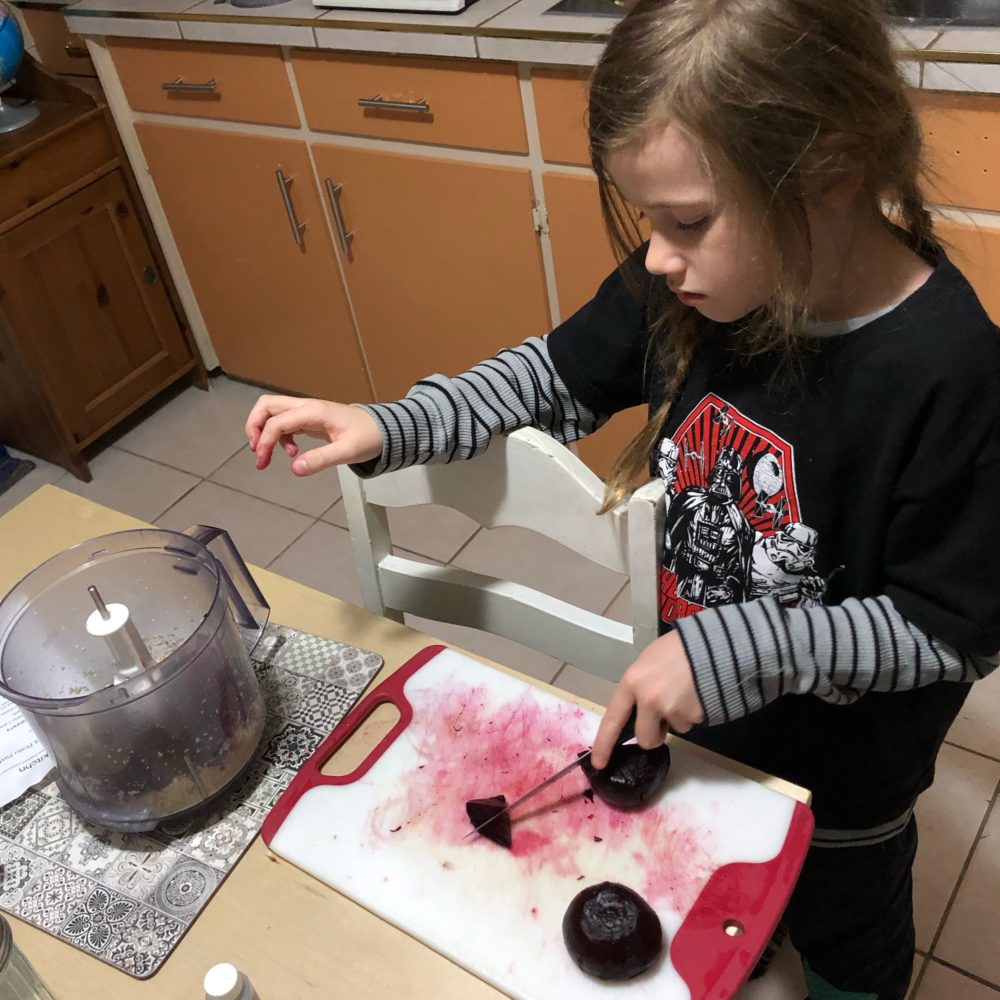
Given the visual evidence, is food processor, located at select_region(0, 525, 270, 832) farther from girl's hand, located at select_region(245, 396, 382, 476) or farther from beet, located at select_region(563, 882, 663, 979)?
beet, located at select_region(563, 882, 663, 979)

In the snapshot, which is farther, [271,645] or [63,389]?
[63,389]

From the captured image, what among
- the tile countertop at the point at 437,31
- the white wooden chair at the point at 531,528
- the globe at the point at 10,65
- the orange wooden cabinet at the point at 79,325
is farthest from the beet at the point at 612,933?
the globe at the point at 10,65

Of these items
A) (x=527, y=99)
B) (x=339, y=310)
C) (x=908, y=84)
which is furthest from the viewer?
(x=339, y=310)

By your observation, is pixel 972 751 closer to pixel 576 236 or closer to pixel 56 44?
pixel 576 236

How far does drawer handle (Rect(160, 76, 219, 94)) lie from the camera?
180 cm

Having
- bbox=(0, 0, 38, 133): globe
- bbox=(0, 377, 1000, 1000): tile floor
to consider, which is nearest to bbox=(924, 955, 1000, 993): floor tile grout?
bbox=(0, 377, 1000, 1000): tile floor

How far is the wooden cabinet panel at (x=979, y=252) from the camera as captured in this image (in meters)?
1.24

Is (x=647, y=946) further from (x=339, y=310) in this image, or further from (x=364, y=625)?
(x=339, y=310)

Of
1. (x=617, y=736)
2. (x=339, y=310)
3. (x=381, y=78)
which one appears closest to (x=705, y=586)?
(x=617, y=736)

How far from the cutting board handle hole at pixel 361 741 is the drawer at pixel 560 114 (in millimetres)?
915

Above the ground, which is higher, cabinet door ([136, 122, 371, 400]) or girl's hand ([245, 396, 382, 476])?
girl's hand ([245, 396, 382, 476])

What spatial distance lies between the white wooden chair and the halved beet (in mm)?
203

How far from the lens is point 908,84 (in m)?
0.67

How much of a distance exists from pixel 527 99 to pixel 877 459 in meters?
0.97
